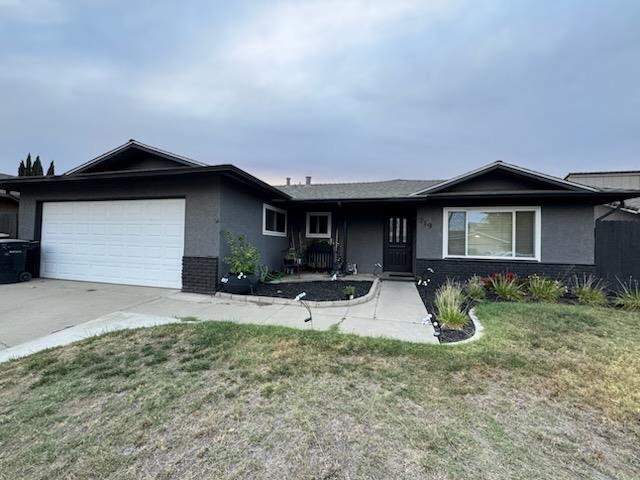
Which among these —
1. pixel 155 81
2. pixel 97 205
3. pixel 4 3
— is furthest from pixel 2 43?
pixel 97 205

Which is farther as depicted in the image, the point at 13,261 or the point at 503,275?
the point at 503,275

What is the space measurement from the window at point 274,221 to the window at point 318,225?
38.6 inches

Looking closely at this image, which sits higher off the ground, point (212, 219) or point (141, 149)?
point (141, 149)

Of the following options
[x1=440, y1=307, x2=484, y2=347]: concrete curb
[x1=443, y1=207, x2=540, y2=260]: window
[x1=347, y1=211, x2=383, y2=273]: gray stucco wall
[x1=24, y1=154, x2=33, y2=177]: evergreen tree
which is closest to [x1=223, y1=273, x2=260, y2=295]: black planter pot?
[x1=440, y1=307, x2=484, y2=347]: concrete curb

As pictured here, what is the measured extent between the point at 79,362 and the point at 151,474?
2.33m

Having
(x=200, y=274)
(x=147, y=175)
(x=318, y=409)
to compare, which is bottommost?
(x=318, y=409)

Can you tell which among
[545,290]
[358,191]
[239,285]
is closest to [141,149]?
[239,285]

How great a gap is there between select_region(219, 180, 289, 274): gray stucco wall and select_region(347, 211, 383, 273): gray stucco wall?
2698mm

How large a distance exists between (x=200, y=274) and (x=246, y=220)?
2.02m

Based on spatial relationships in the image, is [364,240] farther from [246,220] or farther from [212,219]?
[212,219]

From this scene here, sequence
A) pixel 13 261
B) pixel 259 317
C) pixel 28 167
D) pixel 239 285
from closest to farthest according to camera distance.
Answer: pixel 259 317 → pixel 239 285 → pixel 13 261 → pixel 28 167

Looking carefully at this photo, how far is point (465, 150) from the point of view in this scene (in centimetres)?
1399

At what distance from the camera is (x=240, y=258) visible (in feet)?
24.6

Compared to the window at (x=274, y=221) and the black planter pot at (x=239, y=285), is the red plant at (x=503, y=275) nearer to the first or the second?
the black planter pot at (x=239, y=285)
